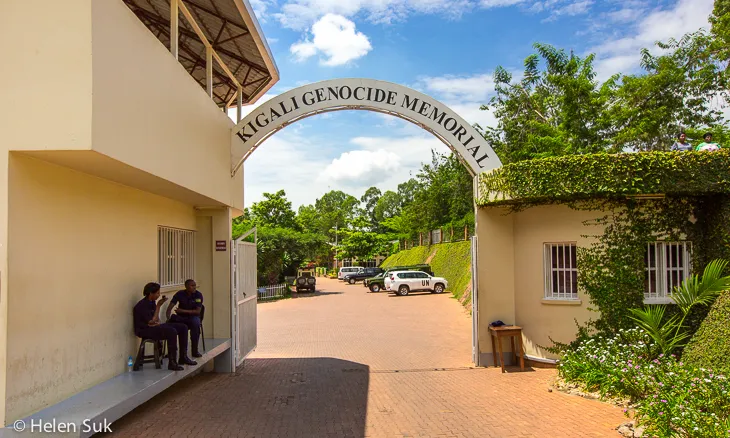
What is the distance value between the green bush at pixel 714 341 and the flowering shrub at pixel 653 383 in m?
0.27

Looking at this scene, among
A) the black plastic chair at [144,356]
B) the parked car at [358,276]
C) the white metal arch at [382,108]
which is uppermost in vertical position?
the white metal arch at [382,108]

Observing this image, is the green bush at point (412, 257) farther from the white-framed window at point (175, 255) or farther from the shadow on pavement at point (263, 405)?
the shadow on pavement at point (263, 405)

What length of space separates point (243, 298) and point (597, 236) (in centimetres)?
700

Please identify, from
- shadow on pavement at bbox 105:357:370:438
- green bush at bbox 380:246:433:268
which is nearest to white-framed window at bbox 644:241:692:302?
shadow on pavement at bbox 105:357:370:438

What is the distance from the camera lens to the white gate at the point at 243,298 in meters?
9.88

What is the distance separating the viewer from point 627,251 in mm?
8773

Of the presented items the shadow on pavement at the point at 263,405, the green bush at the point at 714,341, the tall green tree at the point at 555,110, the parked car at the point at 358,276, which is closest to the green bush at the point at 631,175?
the green bush at the point at 714,341

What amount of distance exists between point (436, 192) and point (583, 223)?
38136 millimetres

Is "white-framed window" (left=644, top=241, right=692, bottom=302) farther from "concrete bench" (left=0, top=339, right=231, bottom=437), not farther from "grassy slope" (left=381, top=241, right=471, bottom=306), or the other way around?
"grassy slope" (left=381, top=241, right=471, bottom=306)

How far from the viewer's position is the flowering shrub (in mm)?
5102

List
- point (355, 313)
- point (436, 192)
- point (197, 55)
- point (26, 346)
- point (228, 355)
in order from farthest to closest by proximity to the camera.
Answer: point (436, 192) → point (355, 313) → point (197, 55) → point (228, 355) → point (26, 346)

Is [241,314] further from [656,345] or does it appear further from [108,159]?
[656,345]

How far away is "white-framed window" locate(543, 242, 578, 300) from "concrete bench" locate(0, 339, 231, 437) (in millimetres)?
6538

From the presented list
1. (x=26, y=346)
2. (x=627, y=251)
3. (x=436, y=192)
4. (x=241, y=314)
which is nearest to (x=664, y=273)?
(x=627, y=251)
